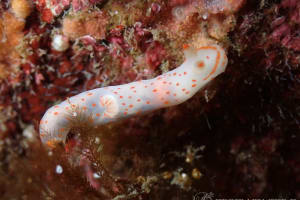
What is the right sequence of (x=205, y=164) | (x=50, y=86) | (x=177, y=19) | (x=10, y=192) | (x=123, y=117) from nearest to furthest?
(x=177, y=19) → (x=123, y=117) → (x=50, y=86) → (x=205, y=164) → (x=10, y=192)

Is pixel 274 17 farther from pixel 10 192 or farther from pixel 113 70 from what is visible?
pixel 10 192

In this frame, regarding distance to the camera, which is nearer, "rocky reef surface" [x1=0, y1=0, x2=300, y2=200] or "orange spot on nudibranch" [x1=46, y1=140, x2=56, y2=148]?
"orange spot on nudibranch" [x1=46, y1=140, x2=56, y2=148]

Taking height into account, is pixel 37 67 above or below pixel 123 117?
above

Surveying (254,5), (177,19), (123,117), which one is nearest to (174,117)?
(123,117)

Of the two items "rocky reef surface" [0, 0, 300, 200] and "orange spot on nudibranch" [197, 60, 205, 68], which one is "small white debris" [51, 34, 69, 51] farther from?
"orange spot on nudibranch" [197, 60, 205, 68]

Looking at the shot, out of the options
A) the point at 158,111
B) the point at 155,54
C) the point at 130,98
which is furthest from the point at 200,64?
the point at 158,111

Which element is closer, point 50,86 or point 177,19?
point 177,19

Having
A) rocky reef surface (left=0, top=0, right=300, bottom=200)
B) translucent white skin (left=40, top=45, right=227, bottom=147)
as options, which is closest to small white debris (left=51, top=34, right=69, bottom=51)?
rocky reef surface (left=0, top=0, right=300, bottom=200)
